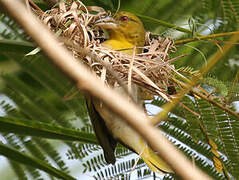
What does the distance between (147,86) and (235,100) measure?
0.46 metres

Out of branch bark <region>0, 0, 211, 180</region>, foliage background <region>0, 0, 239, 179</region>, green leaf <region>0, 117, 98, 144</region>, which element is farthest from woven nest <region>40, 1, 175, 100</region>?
branch bark <region>0, 0, 211, 180</region>

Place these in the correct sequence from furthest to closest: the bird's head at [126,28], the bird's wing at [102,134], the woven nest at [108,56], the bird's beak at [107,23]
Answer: the bird's head at [126,28]
the bird's beak at [107,23]
the bird's wing at [102,134]
the woven nest at [108,56]

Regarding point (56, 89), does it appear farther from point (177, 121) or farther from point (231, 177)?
point (231, 177)

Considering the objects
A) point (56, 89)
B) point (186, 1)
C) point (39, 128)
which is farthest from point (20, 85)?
point (186, 1)

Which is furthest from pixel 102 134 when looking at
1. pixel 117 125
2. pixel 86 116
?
pixel 86 116

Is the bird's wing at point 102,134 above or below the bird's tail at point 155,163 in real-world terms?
above

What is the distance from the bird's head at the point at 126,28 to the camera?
2.21 metres

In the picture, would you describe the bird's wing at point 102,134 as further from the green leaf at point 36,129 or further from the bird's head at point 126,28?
the bird's head at point 126,28

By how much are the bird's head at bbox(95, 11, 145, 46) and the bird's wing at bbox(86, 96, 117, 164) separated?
0.45 meters

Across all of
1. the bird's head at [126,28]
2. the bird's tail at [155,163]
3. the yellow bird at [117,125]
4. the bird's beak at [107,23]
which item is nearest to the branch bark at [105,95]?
the yellow bird at [117,125]

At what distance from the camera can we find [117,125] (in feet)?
6.45

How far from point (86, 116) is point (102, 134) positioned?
541 millimetres

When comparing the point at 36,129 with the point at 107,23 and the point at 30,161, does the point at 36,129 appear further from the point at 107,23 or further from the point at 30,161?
the point at 107,23

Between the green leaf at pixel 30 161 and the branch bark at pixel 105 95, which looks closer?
the branch bark at pixel 105 95
